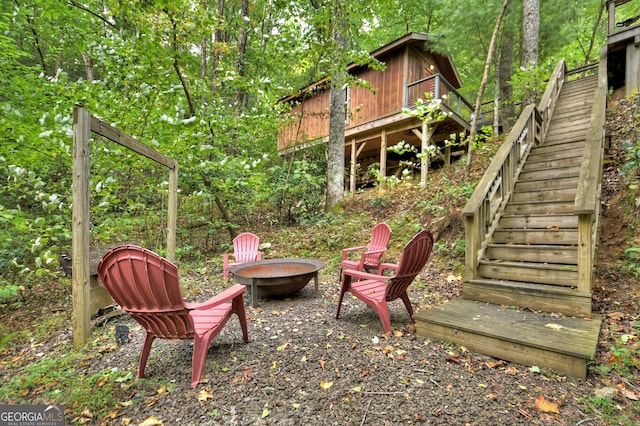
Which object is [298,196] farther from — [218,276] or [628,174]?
[628,174]

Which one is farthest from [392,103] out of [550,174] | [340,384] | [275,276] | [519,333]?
[340,384]

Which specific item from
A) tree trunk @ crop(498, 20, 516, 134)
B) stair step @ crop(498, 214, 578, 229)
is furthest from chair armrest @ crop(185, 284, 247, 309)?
tree trunk @ crop(498, 20, 516, 134)

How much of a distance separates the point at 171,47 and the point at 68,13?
161 centimetres

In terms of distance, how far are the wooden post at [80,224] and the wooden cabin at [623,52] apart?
9525 millimetres

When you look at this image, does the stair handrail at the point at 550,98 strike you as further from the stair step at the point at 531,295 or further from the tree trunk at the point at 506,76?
the stair step at the point at 531,295

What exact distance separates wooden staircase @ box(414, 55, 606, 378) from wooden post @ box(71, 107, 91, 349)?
10.5 ft

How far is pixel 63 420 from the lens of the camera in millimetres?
Answer: 1837

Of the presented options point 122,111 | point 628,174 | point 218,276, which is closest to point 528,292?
point 628,174

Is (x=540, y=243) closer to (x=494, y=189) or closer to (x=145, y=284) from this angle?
(x=494, y=189)

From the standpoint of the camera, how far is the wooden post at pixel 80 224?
272 cm

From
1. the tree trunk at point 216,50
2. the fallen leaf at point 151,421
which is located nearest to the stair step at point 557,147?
the tree trunk at point 216,50

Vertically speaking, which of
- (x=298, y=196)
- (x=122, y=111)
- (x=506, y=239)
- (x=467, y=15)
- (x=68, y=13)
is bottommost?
(x=506, y=239)

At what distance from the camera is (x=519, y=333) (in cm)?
238

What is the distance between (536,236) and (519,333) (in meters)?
1.83
